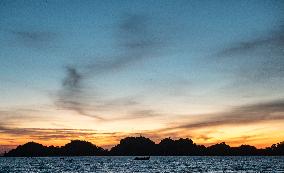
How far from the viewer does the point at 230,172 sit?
111 metres

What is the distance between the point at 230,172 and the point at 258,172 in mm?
8486

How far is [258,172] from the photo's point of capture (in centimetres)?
10844
